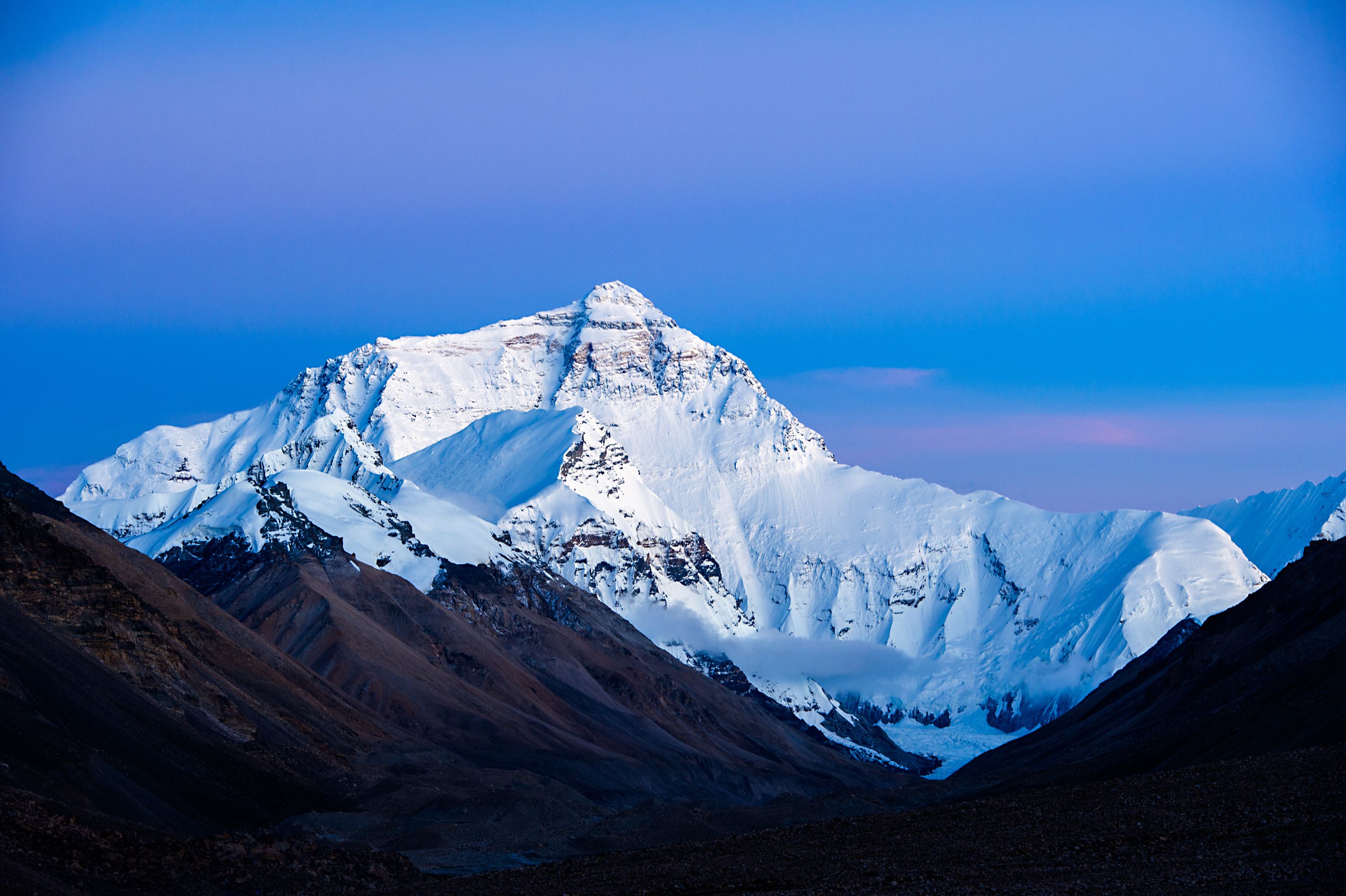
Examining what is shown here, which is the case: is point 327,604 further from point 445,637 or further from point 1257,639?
point 1257,639

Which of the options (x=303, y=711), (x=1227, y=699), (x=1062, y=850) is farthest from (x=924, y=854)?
(x=303, y=711)

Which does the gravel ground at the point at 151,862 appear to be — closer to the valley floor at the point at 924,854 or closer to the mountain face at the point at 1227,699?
the valley floor at the point at 924,854

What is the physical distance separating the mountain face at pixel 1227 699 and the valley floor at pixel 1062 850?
1476 centimetres

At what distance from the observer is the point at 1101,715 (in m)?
153

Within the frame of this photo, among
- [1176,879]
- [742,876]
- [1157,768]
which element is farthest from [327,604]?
[1176,879]

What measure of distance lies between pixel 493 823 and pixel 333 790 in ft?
34.3

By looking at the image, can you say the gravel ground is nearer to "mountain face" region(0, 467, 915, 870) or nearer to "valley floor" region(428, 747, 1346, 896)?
"mountain face" region(0, 467, 915, 870)

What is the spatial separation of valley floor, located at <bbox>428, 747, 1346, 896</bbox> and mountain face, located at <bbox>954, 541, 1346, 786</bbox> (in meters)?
14.8

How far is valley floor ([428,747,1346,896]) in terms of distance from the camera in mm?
37906

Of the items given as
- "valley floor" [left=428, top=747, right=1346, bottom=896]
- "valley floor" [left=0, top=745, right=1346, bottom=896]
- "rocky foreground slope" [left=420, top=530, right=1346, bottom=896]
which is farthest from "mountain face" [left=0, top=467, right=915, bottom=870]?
"rocky foreground slope" [left=420, top=530, right=1346, bottom=896]

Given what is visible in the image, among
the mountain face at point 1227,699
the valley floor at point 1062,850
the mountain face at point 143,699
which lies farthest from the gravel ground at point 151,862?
the mountain face at point 1227,699

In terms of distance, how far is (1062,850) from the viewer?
4419cm

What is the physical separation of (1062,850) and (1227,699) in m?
75.1

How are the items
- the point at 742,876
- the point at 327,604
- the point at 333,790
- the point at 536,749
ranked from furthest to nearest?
the point at 327,604 → the point at 536,749 → the point at 333,790 → the point at 742,876
